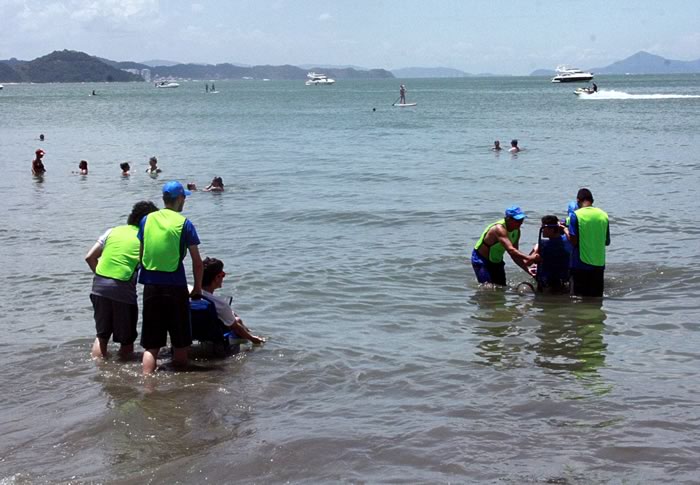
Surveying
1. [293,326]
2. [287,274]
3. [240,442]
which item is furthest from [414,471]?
[287,274]

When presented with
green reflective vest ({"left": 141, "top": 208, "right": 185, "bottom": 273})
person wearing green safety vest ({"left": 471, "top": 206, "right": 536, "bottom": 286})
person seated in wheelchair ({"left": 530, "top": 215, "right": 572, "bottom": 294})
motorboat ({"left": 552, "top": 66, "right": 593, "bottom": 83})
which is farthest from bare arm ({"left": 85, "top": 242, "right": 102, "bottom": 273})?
motorboat ({"left": 552, "top": 66, "right": 593, "bottom": 83})

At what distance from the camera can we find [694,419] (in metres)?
6.82

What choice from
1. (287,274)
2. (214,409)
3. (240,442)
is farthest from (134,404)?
(287,274)

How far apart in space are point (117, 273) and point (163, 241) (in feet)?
2.47

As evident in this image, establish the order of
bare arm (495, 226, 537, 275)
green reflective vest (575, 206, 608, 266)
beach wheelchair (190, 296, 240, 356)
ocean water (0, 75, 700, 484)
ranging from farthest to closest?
1. bare arm (495, 226, 537, 275)
2. green reflective vest (575, 206, 608, 266)
3. beach wheelchair (190, 296, 240, 356)
4. ocean water (0, 75, 700, 484)

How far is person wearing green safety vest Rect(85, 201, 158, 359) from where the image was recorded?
7.90 metres

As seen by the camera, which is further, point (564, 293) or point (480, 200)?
point (480, 200)

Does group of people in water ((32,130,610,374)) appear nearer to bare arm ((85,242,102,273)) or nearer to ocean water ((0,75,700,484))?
bare arm ((85,242,102,273))

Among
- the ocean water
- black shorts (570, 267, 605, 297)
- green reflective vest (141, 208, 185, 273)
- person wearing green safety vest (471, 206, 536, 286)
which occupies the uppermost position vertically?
green reflective vest (141, 208, 185, 273)

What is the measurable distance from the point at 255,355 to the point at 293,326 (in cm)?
140

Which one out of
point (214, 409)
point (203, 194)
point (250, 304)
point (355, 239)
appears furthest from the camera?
point (203, 194)

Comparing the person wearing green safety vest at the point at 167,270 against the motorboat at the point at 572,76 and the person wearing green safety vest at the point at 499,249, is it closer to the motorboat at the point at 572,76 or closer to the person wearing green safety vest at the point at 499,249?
the person wearing green safety vest at the point at 499,249

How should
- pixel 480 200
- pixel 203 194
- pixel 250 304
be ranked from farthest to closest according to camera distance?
pixel 203 194
pixel 480 200
pixel 250 304

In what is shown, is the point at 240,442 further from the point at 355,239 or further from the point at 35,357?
the point at 355,239
